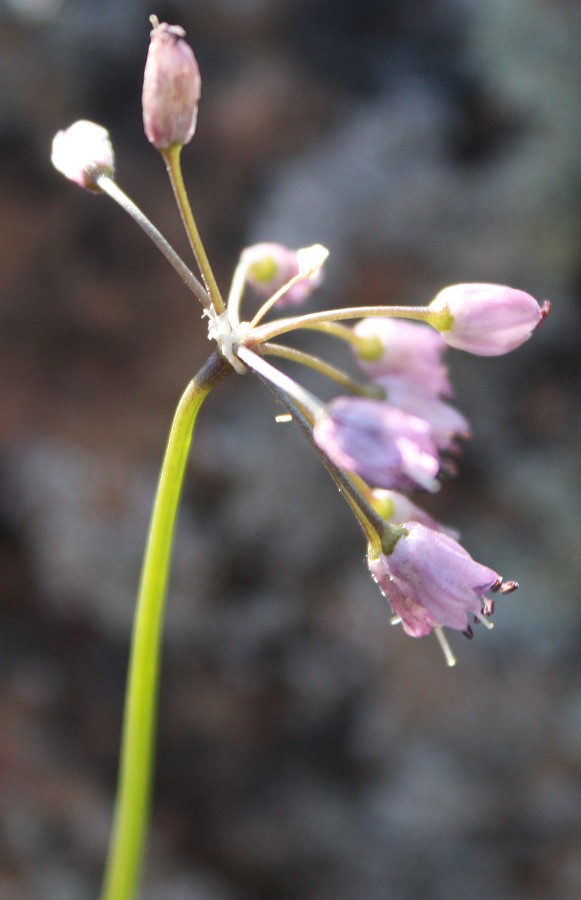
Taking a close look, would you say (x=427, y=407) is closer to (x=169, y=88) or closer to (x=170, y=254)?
(x=170, y=254)

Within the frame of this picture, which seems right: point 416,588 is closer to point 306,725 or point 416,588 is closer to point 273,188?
point 306,725

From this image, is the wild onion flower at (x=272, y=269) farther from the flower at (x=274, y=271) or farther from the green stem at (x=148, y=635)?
the green stem at (x=148, y=635)

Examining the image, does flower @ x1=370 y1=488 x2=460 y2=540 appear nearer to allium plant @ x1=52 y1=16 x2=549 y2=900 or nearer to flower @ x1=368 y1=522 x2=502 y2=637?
allium plant @ x1=52 y1=16 x2=549 y2=900

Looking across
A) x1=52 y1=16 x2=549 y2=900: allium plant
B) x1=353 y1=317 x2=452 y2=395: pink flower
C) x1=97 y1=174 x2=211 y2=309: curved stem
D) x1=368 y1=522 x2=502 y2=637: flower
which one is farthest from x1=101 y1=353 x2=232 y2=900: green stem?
x1=353 y1=317 x2=452 y2=395: pink flower

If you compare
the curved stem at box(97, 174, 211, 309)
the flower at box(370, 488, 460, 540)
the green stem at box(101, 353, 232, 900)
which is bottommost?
the green stem at box(101, 353, 232, 900)

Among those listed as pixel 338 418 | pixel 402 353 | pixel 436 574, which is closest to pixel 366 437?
pixel 338 418

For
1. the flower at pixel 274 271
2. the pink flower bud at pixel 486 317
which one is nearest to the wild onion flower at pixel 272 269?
the flower at pixel 274 271

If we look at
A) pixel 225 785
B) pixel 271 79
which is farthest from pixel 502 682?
pixel 271 79
